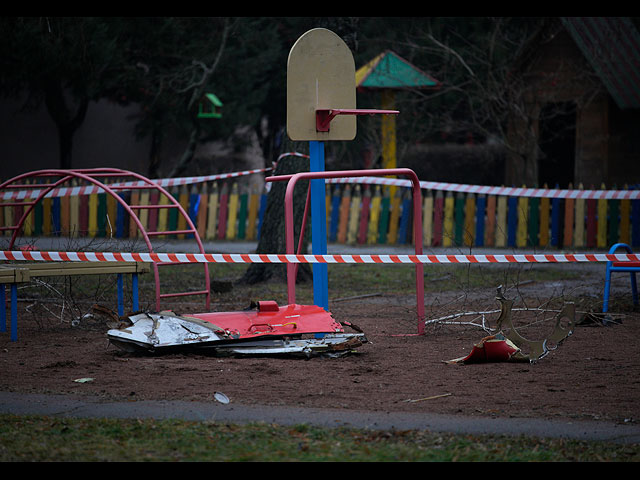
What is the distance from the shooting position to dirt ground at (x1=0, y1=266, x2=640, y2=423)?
5.58m

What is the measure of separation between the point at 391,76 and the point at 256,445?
16.6m

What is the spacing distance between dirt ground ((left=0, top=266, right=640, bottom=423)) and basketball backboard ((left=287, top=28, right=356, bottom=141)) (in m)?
2.16

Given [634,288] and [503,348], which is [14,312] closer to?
[503,348]

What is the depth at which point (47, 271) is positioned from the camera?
828 cm

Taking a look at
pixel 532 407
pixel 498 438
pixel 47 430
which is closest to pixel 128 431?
pixel 47 430

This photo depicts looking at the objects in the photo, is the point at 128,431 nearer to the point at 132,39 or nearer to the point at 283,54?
the point at 132,39

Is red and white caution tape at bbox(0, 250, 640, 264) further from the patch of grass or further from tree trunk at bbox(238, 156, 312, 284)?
tree trunk at bbox(238, 156, 312, 284)

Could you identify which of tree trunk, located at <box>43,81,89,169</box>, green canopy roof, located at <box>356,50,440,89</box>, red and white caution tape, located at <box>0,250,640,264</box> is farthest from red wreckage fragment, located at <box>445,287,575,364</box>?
tree trunk, located at <box>43,81,89,169</box>

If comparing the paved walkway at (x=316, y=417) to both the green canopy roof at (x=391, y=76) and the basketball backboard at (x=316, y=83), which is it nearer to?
the basketball backboard at (x=316, y=83)

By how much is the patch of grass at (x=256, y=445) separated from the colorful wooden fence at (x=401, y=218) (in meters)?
11.5

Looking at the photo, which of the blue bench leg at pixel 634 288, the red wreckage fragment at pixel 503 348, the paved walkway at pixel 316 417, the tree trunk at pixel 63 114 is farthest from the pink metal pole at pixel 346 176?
the tree trunk at pixel 63 114

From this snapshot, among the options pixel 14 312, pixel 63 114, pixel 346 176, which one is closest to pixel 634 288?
pixel 346 176

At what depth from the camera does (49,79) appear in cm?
2405

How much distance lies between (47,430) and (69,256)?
3.41 m
